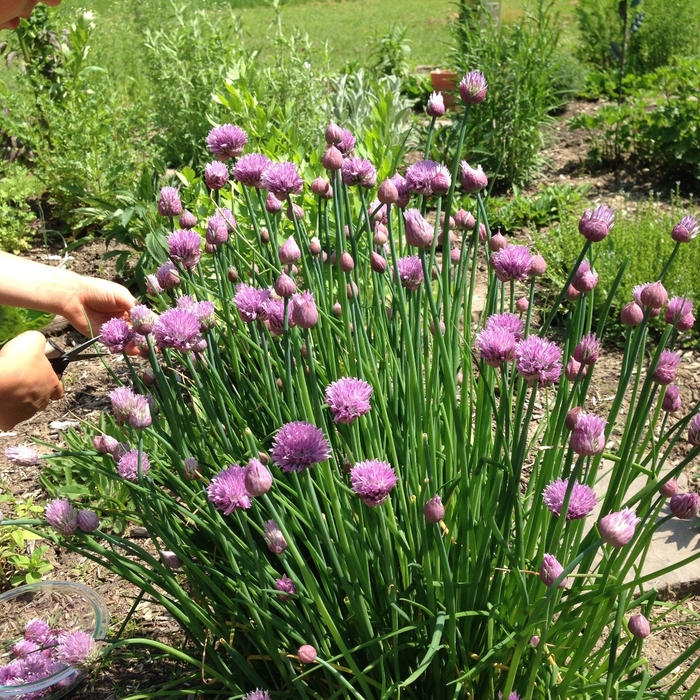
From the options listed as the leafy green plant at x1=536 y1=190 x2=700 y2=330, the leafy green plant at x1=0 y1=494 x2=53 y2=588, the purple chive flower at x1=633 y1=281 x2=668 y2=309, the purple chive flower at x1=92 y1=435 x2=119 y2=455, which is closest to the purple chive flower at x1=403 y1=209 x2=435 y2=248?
the purple chive flower at x1=633 y1=281 x2=668 y2=309

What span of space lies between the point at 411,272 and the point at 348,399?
1.34 feet

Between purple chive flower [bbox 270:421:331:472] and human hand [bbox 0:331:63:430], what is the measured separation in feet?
3.13

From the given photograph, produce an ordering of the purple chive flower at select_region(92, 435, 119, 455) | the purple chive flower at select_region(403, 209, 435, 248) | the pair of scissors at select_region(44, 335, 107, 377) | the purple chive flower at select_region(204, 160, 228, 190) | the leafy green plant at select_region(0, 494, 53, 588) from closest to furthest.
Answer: the purple chive flower at select_region(403, 209, 435, 248) → the purple chive flower at select_region(92, 435, 119, 455) → the purple chive flower at select_region(204, 160, 228, 190) → the pair of scissors at select_region(44, 335, 107, 377) → the leafy green plant at select_region(0, 494, 53, 588)

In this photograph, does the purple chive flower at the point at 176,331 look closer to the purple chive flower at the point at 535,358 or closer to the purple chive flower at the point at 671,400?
the purple chive flower at the point at 535,358

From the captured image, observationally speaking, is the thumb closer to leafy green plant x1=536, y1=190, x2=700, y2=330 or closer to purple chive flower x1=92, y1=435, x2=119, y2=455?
purple chive flower x1=92, y1=435, x2=119, y2=455

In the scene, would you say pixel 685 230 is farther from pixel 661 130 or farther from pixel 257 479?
pixel 661 130

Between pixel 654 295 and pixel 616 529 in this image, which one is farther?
pixel 654 295

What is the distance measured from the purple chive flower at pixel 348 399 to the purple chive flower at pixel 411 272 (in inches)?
14.5

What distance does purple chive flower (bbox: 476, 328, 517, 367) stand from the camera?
1.11 meters

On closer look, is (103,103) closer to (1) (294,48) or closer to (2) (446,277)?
(1) (294,48)

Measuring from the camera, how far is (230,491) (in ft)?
3.71

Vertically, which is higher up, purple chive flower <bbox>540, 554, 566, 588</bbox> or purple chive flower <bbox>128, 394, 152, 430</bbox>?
purple chive flower <bbox>128, 394, 152, 430</bbox>

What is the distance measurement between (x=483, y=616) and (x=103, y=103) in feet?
13.2

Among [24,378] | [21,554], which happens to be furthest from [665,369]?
[21,554]
